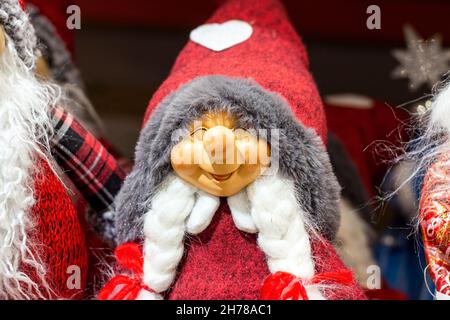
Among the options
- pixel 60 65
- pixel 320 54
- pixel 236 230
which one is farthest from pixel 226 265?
pixel 320 54

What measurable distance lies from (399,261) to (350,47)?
1.26ft

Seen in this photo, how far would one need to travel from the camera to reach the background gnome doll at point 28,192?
2.06 feet

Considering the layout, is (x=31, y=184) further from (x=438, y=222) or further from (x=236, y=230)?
(x=438, y=222)

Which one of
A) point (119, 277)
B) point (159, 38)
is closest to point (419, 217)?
point (119, 277)

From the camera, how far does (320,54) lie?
1.12 metres

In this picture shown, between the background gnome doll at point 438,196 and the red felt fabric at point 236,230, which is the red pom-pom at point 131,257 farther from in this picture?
the background gnome doll at point 438,196

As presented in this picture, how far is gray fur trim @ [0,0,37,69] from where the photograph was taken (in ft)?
2.10

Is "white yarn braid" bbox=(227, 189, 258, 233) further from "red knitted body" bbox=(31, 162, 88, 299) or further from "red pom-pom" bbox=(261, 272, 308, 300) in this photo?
"red knitted body" bbox=(31, 162, 88, 299)

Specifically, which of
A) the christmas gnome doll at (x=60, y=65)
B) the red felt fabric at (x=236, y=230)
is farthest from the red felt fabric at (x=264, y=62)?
the christmas gnome doll at (x=60, y=65)

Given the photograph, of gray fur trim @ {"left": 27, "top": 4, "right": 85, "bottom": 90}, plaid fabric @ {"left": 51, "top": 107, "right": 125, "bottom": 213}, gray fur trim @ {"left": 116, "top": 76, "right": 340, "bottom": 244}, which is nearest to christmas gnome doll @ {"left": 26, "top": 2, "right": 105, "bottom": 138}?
gray fur trim @ {"left": 27, "top": 4, "right": 85, "bottom": 90}

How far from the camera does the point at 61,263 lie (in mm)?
669

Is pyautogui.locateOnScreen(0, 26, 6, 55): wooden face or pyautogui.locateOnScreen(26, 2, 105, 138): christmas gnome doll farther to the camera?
pyautogui.locateOnScreen(26, 2, 105, 138): christmas gnome doll

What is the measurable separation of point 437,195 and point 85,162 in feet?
1.26

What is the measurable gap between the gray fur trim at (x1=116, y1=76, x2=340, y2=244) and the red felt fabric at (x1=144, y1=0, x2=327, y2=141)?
3 centimetres
